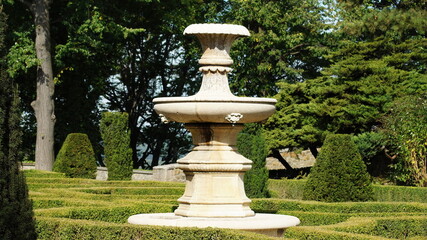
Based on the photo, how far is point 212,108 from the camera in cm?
1057

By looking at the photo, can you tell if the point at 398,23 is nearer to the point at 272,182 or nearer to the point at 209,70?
the point at 272,182

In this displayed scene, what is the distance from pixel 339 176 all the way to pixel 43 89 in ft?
42.9

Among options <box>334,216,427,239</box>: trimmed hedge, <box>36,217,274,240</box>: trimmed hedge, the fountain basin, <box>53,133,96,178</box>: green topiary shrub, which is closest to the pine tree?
<box>36,217,274,240</box>: trimmed hedge

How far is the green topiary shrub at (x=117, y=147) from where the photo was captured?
2402cm

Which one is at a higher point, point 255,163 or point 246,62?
point 246,62

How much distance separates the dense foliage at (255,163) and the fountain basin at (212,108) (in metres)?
7.35

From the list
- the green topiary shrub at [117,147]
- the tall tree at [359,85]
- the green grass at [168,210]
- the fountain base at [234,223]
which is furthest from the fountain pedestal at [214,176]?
the tall tree at [359,85]

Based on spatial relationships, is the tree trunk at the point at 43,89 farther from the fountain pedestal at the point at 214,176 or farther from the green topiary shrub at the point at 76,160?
the fountain pedestal at the point at 214,176

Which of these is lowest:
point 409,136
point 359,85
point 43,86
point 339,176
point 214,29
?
point 339,176

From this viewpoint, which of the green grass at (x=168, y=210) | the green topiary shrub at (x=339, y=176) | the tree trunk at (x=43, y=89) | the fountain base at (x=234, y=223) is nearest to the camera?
→ the green grass at (x=168, y=210)

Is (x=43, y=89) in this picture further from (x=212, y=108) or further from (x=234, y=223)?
Answer: (x=234, y=223)

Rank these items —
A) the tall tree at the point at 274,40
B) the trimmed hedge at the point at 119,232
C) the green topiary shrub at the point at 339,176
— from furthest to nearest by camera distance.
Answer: the tall tree at the point at 274,40 < the green topiary shrub at the point at 339,176 < the trimmed hedge at the point at 119,232

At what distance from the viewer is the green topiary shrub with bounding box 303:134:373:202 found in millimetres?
16172

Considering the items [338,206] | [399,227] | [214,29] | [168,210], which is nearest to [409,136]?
[338,206]
